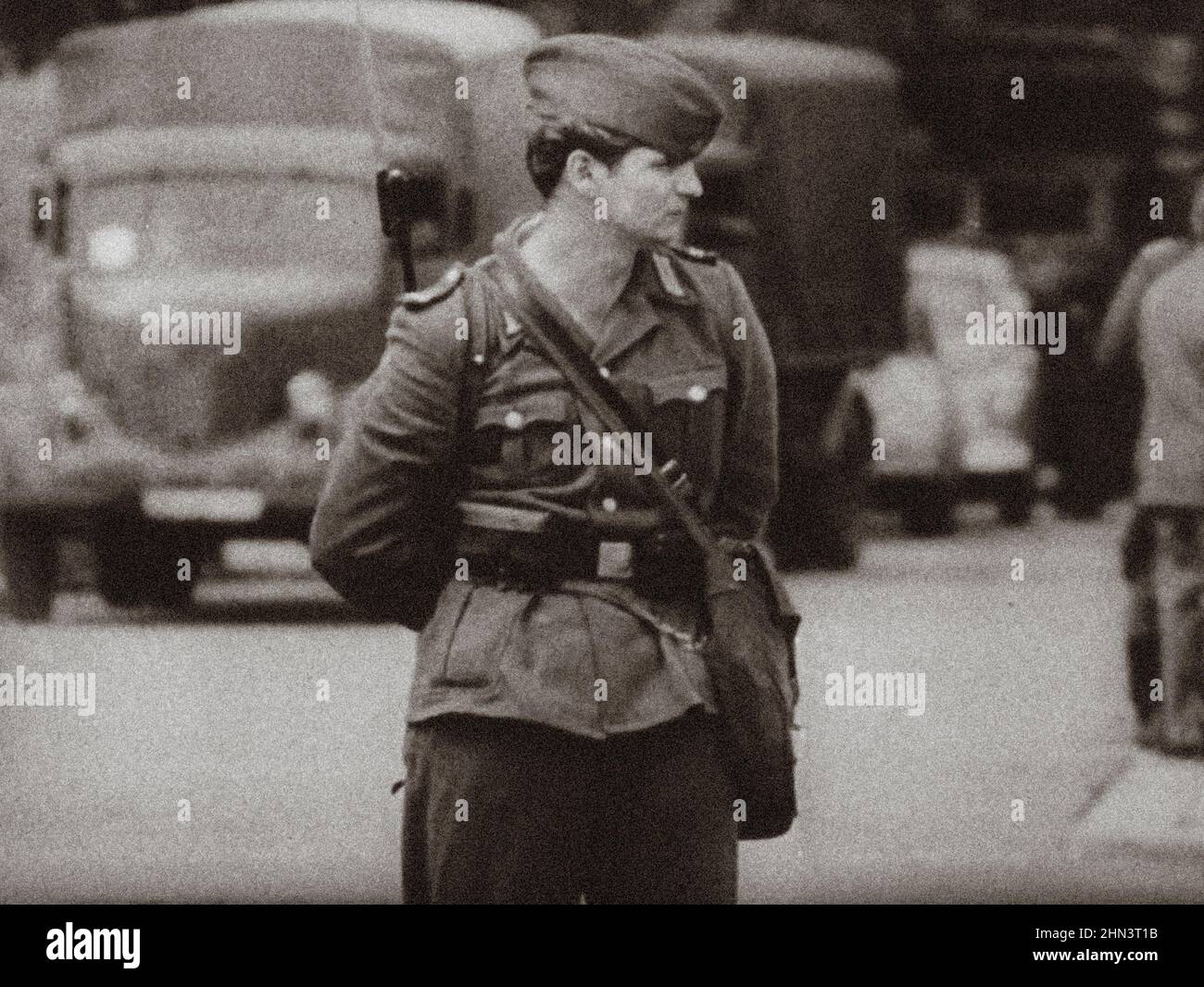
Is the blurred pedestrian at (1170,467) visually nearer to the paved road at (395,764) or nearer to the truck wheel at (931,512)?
the paved road at (395,764)

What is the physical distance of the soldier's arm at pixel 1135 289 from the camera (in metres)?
10.3

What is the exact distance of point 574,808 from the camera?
5082 mm

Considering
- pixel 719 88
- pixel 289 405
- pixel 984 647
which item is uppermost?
pixel 719 88

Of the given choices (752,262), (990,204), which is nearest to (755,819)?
(752,262)

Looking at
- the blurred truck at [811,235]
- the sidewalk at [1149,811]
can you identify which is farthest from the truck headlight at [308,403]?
the sidewalk at [1149,811]

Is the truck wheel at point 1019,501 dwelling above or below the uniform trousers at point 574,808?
below

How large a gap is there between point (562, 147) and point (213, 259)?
8952mm

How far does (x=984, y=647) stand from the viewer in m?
14.5

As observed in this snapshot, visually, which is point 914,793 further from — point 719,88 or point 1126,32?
point 719,88

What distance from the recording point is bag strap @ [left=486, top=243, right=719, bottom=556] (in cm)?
513

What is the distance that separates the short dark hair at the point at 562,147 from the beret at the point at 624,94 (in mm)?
12

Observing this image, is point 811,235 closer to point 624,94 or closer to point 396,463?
point 624,94
